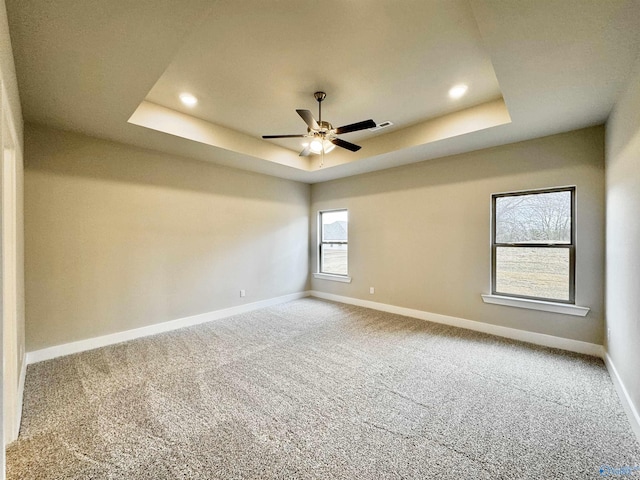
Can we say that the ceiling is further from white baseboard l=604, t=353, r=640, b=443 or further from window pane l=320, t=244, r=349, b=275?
window pane l=320, t=244, r=349, b=275

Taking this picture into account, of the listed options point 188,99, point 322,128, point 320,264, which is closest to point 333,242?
point 320,264

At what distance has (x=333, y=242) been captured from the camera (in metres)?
6.16

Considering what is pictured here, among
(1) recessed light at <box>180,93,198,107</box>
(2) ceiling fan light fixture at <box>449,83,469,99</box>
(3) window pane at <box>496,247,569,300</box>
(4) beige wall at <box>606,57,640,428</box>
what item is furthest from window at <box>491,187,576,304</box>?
(1) recessed light at <box>180,93,198,107</box>

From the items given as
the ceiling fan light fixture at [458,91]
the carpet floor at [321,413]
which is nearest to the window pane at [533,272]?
the carpet floor at [321,413]

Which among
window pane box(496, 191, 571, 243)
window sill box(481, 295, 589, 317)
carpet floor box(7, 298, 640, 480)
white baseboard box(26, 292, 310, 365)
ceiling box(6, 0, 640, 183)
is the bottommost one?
carpet floor box(7, 298, 640, 480)

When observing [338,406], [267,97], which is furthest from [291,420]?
[267,97]

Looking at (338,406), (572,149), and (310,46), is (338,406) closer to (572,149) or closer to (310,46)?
(310,46)

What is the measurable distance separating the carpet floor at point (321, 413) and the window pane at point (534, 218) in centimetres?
142

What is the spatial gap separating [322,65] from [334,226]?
3.83m

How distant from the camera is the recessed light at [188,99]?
311 centimetres

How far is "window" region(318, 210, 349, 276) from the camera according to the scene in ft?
19.5

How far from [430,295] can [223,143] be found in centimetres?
400

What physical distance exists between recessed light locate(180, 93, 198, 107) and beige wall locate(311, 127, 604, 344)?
325 centimetres

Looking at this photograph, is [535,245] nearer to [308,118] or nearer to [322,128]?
[322,128]
